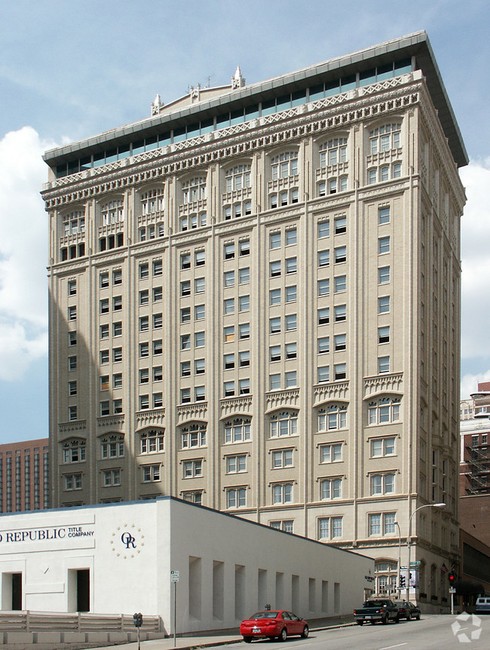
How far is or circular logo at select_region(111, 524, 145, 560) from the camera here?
5081 centimetres

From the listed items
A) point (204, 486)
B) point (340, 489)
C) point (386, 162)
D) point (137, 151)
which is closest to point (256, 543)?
point (340, 489)

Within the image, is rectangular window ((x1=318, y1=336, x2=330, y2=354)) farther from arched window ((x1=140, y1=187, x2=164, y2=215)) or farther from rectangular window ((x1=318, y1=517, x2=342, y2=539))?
arched window ((x1=140, y1=187, x2=164, y2=215))

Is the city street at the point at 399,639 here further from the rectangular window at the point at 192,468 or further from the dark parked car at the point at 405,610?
the rectangular window at the point at 192,468

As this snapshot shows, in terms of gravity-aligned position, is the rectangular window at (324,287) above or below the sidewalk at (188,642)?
above

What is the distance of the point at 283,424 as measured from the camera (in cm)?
9800

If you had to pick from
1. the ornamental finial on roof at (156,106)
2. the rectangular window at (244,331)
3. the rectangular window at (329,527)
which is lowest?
the rectangular window at (329,527)

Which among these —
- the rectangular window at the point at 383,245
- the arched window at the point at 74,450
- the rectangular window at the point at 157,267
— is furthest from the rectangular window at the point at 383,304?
the arched window at the point at 74,450

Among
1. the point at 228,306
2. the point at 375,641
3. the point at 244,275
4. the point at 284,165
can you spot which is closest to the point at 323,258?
the point at 244,275

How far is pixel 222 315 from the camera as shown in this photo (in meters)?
103

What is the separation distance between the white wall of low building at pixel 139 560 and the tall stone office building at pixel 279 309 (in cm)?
3522

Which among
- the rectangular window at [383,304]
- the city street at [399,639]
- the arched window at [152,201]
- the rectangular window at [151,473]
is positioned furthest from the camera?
the arched window at [152,201]

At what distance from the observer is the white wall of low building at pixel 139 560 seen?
50312 mm

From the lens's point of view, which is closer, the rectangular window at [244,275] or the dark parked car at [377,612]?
the dark parked car at [377,612]

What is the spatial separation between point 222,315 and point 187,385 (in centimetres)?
804
